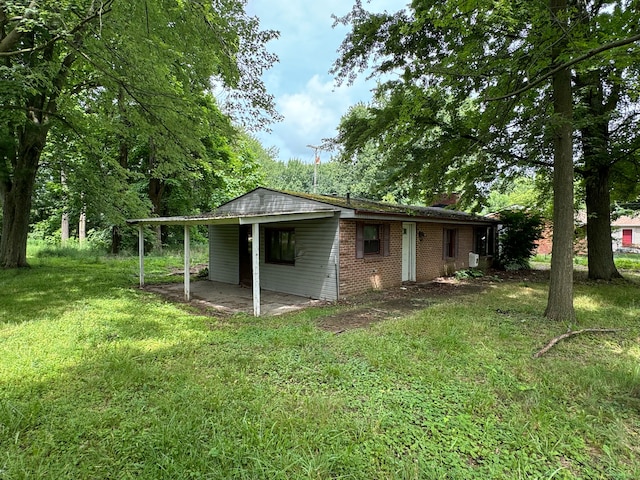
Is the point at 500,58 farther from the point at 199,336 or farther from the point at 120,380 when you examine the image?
the point at 120,380

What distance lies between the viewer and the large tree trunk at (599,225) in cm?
1092

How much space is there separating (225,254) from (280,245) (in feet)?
8.73

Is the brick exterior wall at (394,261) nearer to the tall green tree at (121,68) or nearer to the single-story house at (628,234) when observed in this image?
the tall green tree at (121,68)

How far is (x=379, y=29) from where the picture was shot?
8.59 meters

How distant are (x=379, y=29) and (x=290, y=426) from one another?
362 inches

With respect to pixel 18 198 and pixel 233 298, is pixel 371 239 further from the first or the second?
pixel 18 198

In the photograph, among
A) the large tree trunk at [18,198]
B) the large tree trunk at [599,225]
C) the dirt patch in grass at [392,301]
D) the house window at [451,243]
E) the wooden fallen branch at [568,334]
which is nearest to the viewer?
the wooden fallen branch at [568,334]

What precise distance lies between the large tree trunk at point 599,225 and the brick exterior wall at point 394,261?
171 inches

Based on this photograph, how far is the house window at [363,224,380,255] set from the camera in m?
9.89

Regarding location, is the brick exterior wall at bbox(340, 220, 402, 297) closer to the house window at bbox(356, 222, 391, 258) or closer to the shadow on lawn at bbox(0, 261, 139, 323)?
the house window at bbox(356, 222, 391, 258)

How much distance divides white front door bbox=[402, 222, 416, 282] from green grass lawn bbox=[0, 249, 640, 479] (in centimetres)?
514

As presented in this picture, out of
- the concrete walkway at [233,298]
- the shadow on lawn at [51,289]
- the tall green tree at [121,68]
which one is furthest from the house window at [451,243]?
the shadow on lawn at [51,289]

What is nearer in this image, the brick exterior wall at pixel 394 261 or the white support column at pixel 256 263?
the white support column at pixel 256 263

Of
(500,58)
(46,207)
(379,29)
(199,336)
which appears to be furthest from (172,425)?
(46,207)
